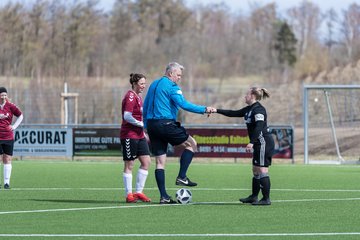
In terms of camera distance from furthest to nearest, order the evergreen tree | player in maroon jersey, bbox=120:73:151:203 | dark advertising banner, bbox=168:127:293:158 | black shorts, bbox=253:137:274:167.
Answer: the evergreen tree < dark advertising banner, bbox=168:127:293:158 < player in maroon jersey, bbox=120:73:151:203 < black shorts, bbox=253:137:274:167

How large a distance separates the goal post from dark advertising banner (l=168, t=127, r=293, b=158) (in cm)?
84

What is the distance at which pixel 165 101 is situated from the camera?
1580 centimetres

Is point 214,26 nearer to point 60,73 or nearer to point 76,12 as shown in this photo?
point 76,12

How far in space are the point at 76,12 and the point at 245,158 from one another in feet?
148

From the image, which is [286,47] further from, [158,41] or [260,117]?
[260,117]

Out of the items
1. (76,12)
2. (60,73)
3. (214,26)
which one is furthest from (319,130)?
(214,26)

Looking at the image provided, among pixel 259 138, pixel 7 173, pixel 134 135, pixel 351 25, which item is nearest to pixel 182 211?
pixel 259 138

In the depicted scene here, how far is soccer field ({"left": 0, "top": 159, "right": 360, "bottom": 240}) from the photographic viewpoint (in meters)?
12.1

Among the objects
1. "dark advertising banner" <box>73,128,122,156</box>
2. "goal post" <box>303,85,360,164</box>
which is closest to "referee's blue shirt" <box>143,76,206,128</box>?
"goal post" <box>303,85,360,164</box>

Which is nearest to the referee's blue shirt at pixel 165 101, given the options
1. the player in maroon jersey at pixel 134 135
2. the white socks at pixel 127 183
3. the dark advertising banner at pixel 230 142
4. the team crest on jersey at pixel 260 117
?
the player in maroon jersey at pixel 134 135

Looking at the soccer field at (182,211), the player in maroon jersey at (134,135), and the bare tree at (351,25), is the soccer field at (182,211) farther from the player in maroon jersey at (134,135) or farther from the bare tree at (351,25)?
the bare tree at (351,25)

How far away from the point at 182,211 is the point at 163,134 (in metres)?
1.69

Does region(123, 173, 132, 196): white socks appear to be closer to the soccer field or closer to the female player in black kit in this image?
the soccer field

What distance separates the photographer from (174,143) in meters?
16.0
